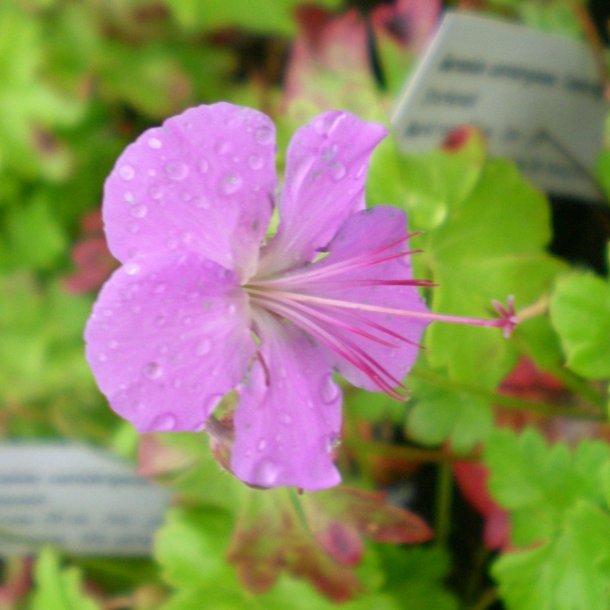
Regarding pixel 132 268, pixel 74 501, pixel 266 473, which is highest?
pixel 132 268

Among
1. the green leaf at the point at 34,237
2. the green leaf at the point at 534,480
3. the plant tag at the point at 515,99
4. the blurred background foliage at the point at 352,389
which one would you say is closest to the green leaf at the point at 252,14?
the blurred background foliage at the point at 352,389

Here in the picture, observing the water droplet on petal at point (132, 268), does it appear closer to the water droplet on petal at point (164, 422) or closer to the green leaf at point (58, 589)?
the water droplet on petal at point (164, 422)

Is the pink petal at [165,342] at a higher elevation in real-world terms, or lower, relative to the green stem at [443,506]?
higher

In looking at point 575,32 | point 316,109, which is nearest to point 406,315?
point 316,109

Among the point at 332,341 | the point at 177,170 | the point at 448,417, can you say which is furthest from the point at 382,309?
the point at 448,417

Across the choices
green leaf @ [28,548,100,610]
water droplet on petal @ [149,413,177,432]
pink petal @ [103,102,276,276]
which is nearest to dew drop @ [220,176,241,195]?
pink petal @ [103,102,276,276]

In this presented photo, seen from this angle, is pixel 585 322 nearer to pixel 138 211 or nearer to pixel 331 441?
pixel 331 441

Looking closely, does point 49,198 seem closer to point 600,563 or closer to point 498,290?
point 498,290
